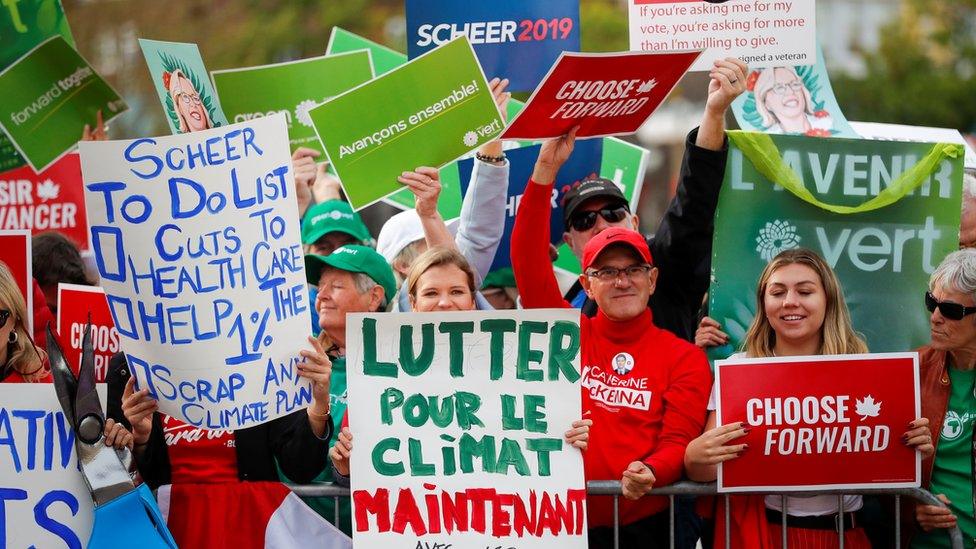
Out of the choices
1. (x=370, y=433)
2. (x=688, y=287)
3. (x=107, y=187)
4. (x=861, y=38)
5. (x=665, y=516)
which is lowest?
(x=665, y=516)

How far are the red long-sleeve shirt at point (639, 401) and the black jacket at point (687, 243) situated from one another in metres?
0.55

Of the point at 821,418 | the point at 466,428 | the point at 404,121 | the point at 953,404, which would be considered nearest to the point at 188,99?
the point at 404,121

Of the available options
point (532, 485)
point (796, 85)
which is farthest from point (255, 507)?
point (796, 85)

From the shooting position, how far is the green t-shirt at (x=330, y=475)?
17.7 feet

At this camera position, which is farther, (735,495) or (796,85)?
(796,85)

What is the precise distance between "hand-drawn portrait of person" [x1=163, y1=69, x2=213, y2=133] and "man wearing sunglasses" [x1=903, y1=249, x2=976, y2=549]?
9.30 ft

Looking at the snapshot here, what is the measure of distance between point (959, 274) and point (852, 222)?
0.72 m

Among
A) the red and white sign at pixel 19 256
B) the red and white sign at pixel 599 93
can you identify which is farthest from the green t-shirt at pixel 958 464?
the red and white sign at pixel 19 256

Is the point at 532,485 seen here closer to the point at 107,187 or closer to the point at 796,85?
the point at 107,187

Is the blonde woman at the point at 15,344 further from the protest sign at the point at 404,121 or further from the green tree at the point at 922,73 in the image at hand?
the green tree at the point at 922,73

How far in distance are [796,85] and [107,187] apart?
3.36 meters

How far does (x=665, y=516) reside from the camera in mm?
5281

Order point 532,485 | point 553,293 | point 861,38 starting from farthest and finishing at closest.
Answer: point 861,38, point 553,293, point 532,485

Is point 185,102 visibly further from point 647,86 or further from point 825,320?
point 825,320
